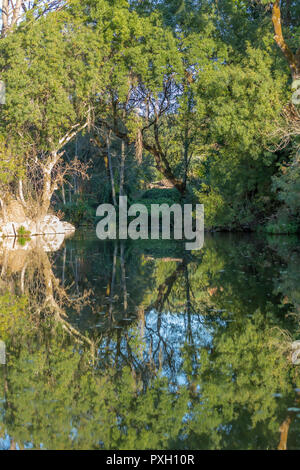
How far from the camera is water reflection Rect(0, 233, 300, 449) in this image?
3.68m

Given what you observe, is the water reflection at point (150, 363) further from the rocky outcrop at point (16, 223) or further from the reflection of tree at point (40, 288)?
the rocky outcrop at point (16, 223)

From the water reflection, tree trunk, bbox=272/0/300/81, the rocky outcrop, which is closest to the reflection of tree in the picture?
the water reflection

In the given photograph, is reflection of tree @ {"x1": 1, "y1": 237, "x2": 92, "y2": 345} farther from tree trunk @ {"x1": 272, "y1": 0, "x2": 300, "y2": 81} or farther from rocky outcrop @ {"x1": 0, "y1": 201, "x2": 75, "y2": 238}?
tree trunk @ {"x1": 272, "y1": 0, "x2": 300, "y2": 81}

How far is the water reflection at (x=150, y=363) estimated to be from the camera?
368 centimetres

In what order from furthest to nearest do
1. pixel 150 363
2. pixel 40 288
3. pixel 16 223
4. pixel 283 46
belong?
pixel 16 223, pixel 283 46, pixel 40 288, pixel 150 363

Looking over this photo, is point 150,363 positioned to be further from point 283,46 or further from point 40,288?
point 283,46

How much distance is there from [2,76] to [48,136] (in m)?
4.11

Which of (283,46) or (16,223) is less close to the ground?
(283,46)

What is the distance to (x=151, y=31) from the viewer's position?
82.2 feet

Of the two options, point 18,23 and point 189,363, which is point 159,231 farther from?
point 189,363

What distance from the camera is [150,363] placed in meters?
5.30

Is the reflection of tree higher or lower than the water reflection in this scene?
higher

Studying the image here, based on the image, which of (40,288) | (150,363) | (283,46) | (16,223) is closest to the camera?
(150,363)

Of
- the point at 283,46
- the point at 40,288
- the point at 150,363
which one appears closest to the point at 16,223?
the point at 283,46
